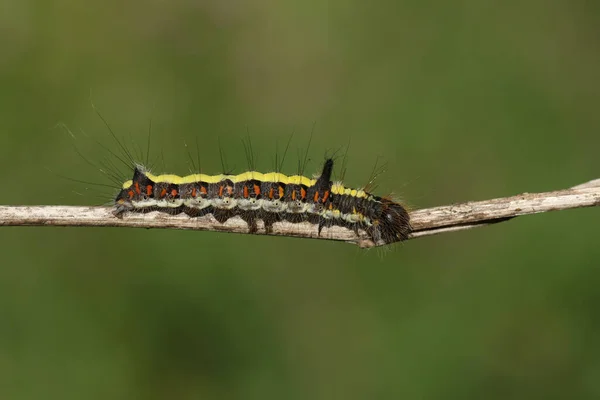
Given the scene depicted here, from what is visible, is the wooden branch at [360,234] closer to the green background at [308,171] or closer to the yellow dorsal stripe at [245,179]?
the yellow dorsal stripe at [245,179]

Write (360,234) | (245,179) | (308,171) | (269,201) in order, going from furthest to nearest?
1. (308,171)
2. (245,179)
3. (269,201)
4. (360,234)

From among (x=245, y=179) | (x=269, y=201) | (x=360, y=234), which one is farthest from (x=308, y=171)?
(x=360, y=234)

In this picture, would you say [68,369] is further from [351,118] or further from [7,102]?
[351,118]

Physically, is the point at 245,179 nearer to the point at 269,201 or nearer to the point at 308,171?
the point at 269,201

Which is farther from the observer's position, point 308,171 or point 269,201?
point 308,171

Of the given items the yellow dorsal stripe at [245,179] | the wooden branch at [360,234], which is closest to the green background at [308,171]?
the yellow dorsal stripe at [245,179]

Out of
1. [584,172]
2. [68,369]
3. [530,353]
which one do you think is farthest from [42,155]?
[584,172]
